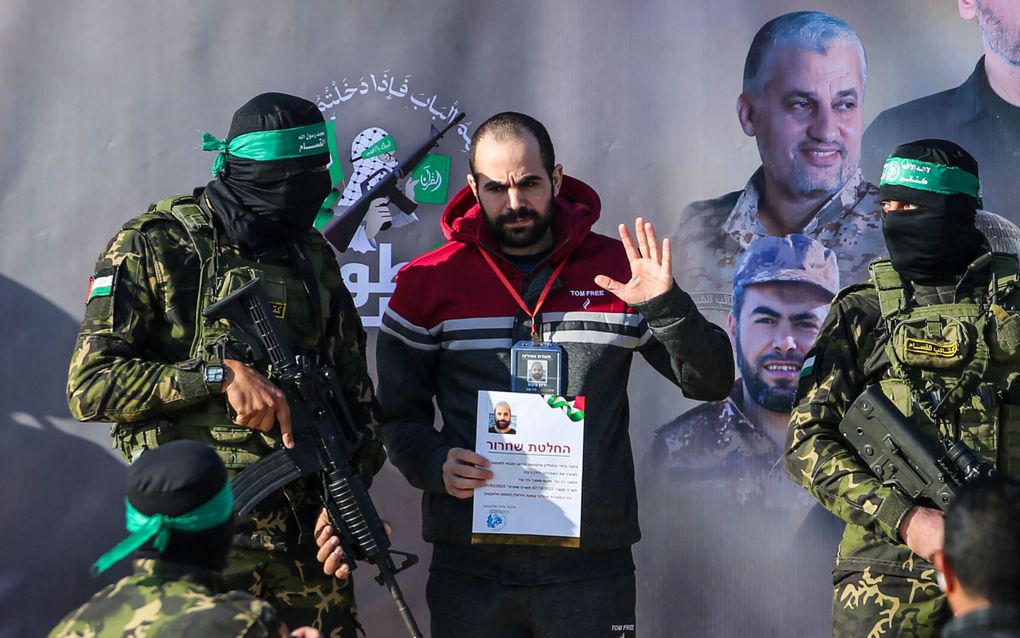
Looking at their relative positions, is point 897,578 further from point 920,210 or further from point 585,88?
point 585,88

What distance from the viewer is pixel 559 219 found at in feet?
Answer: 12.8

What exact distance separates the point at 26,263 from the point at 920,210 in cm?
324

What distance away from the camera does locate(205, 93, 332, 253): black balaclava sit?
3564 millimetres

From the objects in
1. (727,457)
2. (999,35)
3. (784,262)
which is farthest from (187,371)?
(999,35)

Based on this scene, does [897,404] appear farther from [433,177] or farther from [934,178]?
[433,177]

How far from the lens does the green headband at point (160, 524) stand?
243cm

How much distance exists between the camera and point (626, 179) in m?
4.77

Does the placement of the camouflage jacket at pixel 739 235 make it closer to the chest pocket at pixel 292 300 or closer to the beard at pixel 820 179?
the beard at pixel 820 179

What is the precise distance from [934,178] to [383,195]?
205 centimetres

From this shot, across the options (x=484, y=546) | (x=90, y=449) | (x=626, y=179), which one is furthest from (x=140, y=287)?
(x=626, y=179)

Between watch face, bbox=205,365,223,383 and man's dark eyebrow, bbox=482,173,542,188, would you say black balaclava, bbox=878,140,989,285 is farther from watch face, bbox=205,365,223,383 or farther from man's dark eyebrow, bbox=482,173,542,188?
watch face, bbox=205,365,223,383

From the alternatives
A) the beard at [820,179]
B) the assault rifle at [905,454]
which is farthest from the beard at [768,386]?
the assault rifle at [905,454]

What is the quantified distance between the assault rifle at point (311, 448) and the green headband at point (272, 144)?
39 centimetres

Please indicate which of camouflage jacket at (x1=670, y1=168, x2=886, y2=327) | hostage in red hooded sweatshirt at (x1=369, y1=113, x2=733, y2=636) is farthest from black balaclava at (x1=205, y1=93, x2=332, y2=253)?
camouflage jacket at (x1=670, y1=168, x2=886, y2=327)
